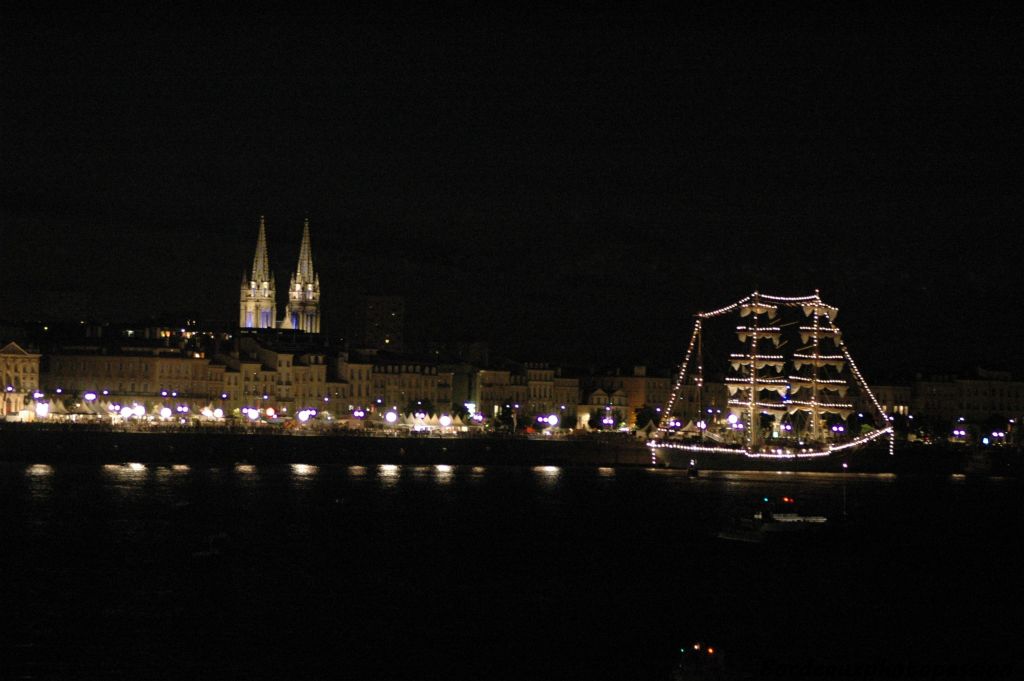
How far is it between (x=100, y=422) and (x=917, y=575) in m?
54.4

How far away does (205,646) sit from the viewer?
30.2 m

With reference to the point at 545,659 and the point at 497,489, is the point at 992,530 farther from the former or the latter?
the point at 545,659

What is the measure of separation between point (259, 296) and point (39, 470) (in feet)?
214

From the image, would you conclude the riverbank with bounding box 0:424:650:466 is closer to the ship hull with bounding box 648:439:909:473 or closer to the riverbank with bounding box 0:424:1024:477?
the riverbank with bounding box 0:424:1024:477

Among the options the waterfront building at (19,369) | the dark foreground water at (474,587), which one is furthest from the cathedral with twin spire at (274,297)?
the dark foreground water at (474,587)

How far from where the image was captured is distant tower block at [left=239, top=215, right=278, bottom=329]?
13450 centimetres

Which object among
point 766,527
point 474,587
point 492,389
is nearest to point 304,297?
point 492,389

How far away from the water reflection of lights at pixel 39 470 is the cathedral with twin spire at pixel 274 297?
57.8 metres

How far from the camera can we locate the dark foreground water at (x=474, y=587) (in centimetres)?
2948

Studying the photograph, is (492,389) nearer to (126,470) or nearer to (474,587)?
(126,470)

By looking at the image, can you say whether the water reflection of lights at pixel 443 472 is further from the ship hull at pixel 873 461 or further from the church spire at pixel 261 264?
the church spire at pixel 261 264

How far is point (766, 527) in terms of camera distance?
47.5 metres

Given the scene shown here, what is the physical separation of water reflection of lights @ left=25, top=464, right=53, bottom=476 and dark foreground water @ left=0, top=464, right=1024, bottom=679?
238 inches

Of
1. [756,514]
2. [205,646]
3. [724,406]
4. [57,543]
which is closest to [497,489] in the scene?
[756,514]
